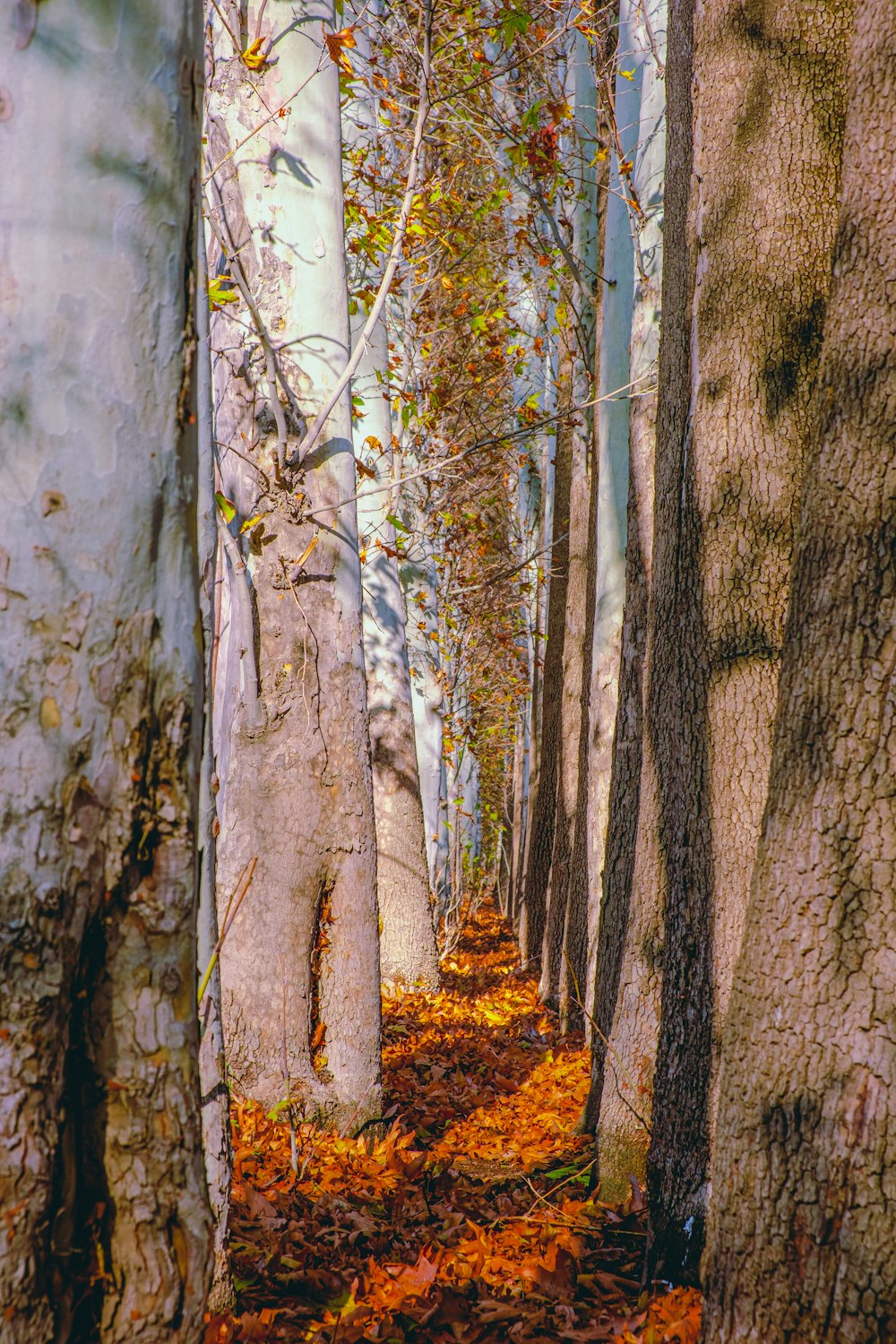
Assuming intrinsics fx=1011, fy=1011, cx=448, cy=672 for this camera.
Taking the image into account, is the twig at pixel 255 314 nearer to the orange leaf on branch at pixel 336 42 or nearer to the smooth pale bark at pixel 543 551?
the orange leaf on branch at pixel 336 42

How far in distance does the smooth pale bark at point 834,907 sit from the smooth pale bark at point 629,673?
1.57 meters

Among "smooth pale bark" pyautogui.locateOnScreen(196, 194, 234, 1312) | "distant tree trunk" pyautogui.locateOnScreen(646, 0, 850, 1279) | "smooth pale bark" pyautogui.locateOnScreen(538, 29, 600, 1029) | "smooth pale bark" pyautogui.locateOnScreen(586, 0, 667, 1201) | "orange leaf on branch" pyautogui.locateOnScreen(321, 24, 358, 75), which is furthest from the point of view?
"smooth pale bark" pyautogui.locateOnScreen(538, 29, 600, 1029)

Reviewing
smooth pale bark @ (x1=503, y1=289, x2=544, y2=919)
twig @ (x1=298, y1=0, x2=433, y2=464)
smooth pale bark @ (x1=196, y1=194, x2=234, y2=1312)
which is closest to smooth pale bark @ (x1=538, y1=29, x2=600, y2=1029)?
smooth pale bark @ (x1=503, y1=289, x2=544, y2=919)

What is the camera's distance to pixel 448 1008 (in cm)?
770

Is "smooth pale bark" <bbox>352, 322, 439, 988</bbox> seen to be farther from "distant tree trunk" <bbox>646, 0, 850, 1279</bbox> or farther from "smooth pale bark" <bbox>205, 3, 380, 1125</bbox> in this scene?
"distant tree trunk" <bbox>646, 0, 850, 1279</bbox>

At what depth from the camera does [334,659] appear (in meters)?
4.36

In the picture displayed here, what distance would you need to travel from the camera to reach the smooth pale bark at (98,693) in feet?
4.32

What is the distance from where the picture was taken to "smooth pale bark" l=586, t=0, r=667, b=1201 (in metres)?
3.73

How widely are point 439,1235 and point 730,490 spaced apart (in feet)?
→ 8.57

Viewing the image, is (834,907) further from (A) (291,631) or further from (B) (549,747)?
(B) (549,747)

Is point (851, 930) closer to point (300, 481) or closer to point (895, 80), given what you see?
point (895, 80)

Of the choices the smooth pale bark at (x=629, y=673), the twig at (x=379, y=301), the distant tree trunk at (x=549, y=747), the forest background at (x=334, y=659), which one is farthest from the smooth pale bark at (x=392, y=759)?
the twig at (x=379, y=301)

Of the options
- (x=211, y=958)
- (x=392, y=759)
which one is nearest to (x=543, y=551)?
(x=392, y=759)

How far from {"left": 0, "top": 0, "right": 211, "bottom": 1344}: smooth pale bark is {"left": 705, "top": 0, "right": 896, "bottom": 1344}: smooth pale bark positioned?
103cm
